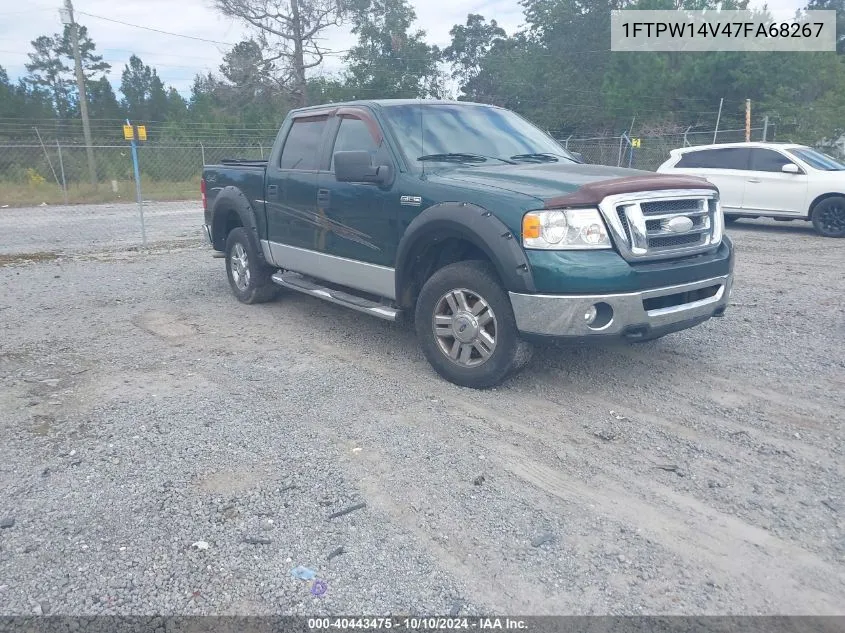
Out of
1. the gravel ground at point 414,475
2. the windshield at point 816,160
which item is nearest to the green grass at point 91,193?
the windshield at point 816,160

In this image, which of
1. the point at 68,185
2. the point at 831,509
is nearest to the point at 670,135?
the point at 68,185

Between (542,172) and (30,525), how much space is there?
12.0 feet

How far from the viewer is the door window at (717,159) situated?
41.7 ft

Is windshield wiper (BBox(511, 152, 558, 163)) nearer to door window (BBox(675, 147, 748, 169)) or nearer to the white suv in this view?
the white suv

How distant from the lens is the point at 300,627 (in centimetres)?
252

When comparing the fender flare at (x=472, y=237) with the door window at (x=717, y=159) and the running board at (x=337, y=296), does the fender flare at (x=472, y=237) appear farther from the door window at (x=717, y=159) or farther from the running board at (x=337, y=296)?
the door window at (x=717, y=159)

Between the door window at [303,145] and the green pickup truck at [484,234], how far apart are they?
2cm

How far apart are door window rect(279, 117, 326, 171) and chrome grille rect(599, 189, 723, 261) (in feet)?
9.55

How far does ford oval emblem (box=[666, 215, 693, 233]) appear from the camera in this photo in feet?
14.5

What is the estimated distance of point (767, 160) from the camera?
Result: 486 inches

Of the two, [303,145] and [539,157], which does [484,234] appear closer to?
[539,157]

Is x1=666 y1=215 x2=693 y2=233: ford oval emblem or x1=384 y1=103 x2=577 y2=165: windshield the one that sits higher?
x1=384 y1=103 x2=577 y2=165: windshield

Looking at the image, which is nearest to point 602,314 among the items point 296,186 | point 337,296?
point 337,296

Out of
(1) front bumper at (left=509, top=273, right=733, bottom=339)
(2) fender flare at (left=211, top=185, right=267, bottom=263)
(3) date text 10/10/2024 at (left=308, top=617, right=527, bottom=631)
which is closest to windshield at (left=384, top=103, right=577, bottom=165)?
(1) front bumper at (left=509, top=273, right=733, bottom=339)
